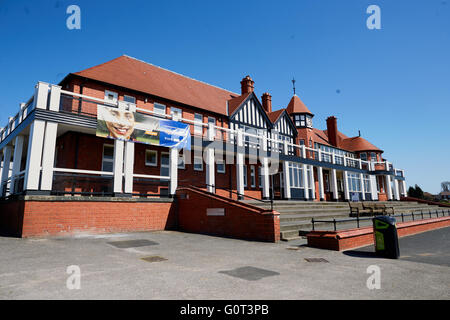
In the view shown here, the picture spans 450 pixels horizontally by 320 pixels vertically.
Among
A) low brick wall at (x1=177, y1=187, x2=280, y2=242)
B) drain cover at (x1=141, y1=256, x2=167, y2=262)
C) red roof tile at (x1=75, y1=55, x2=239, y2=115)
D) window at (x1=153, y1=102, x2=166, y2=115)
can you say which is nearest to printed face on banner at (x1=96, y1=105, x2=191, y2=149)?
low brick wall at (x1=177, y1=187, x2=280, y2=242)

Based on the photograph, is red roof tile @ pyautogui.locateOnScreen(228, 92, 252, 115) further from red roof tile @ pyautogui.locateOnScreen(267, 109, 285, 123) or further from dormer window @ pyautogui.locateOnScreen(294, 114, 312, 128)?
dormer window @ pyautogui.locateOnScreen(294, 114, 312, 128)

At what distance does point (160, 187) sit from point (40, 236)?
24.0 ft

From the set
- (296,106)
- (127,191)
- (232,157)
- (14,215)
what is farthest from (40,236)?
(296,106)

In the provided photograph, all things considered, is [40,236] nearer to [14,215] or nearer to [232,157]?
[14,215]

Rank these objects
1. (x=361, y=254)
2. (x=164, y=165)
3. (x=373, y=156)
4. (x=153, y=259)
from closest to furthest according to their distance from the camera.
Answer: (x=153, y=259) < (x=361, y=254) < (x=164, y=165) < (x=373, y=156)

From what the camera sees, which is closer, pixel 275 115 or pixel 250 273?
pixel 250 273

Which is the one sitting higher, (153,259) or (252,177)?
(252,177)

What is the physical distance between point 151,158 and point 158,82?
692 cm

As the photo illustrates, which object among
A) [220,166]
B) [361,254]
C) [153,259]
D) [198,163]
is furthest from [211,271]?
[220,166]

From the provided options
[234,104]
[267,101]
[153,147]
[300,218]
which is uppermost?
[267,101]

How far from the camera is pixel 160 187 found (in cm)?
1702

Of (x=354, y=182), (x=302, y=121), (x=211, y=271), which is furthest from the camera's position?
(x=302, y=121)

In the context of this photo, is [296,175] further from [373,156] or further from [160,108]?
[373,156]

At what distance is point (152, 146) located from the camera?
58.3 ft
